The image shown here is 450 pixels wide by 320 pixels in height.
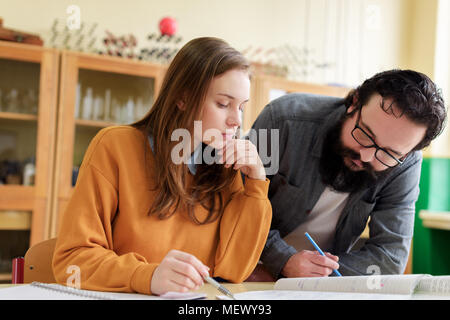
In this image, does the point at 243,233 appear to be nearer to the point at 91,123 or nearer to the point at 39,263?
the point at 39,263

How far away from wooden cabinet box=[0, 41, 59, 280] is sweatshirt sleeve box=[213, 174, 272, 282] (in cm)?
193

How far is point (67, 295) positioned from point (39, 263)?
0.33 meters

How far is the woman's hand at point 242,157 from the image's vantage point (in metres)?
1.07

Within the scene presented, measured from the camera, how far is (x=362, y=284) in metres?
0.92

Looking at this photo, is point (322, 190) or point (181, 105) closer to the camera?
point (181, 105)

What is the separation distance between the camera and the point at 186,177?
1126 millimetres

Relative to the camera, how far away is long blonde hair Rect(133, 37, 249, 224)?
3.39 ft

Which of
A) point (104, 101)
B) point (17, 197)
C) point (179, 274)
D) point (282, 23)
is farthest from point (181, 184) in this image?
point (282, 23)

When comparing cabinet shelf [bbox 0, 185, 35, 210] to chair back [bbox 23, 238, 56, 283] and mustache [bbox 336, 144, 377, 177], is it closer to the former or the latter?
chair back [bbox 23, 238, 56, 283]

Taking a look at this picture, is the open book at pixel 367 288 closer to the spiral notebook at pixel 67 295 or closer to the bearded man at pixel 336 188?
the spiral notebook at pixel 67 295

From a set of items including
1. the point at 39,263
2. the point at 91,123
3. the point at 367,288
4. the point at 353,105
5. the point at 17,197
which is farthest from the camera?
the point at 91,123

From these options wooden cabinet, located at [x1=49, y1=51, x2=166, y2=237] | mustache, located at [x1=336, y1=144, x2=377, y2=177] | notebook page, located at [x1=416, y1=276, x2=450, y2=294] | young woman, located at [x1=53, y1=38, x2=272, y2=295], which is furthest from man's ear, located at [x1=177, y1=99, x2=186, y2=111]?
wooden cabinet, located at [x1=49, y1=51, x2=166, y2=237]

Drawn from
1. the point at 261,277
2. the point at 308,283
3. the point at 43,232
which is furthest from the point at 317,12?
the point at 308,283
